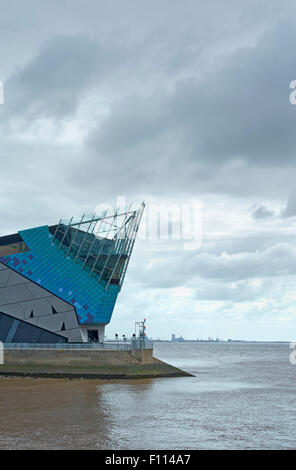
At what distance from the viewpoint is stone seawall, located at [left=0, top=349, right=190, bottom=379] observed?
206 feet

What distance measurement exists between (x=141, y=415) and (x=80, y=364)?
23850 millimetres

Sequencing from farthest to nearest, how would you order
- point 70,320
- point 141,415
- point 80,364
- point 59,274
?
→ point 59,274 → point 70,320 → point 80,364 → point 141,415

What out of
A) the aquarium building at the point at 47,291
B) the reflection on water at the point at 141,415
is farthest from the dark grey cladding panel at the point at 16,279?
the reflection on water at the point at 141,415

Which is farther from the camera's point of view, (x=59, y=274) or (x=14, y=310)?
(x=14, y=310)

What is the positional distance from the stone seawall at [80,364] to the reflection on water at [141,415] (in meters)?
2.00

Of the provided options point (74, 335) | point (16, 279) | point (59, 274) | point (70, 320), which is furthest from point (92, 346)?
point (16, 279)

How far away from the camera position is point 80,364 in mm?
63875

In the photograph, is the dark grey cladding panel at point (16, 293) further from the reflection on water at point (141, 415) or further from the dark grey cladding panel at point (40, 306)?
the reflection on water at point (141, 415)

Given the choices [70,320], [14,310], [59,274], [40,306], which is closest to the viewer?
[70,320]

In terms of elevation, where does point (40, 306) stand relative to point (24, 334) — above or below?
above

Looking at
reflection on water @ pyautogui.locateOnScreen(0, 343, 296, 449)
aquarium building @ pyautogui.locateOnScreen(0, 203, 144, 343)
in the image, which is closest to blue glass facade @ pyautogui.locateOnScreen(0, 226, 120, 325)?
aquarium building @ pyautogui.locateOnScreen(0, 203, 144, 343)

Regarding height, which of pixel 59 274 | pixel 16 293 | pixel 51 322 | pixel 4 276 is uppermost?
pixel 59 274

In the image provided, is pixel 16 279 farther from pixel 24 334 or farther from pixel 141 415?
pixel 141 415

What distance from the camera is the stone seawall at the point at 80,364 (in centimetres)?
6284
